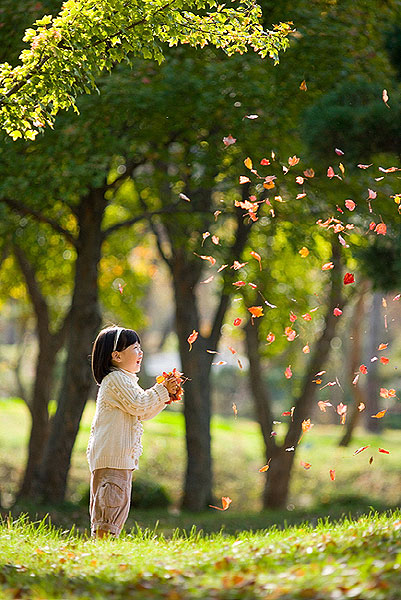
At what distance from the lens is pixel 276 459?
1384 cm

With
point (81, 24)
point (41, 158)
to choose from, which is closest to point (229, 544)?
point (81, 24)

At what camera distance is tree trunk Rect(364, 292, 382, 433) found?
76.0ft

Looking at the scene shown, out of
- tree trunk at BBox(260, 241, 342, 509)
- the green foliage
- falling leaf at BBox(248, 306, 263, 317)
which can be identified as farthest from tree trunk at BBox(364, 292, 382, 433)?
the green foliage

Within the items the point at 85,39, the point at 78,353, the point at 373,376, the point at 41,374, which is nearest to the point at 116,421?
the point at 85,39

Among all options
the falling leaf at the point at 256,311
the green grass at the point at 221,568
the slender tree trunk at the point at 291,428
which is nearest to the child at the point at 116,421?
the green grass at the point at 221,568

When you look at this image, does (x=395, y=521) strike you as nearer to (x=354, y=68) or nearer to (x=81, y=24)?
(x=81, y=24)

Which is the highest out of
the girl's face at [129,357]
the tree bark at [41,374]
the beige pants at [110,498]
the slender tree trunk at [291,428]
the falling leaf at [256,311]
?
the girl's face at [129,357]

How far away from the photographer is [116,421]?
18.3 feet

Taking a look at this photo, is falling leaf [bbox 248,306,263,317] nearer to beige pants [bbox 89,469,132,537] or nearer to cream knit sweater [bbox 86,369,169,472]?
cream knit sweater [bbox 86,369,169,472]

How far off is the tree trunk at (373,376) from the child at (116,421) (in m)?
16.7

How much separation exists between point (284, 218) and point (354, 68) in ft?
6.97

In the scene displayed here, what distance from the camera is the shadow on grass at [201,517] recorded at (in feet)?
32.4

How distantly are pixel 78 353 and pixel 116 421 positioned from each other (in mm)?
5141

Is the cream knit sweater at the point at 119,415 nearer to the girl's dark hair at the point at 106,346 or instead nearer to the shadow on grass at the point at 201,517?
Answer: the girl's dark hair at the point at 106,346
